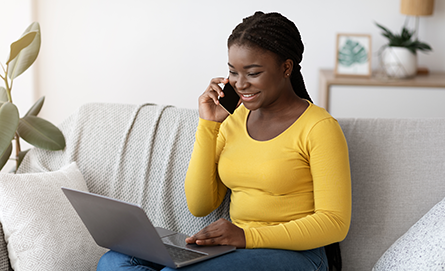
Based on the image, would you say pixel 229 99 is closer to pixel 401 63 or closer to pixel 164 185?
pixel 164 185

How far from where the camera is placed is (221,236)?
1203 mm

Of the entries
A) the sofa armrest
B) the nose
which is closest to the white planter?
the nose

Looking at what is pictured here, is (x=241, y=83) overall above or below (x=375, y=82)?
above

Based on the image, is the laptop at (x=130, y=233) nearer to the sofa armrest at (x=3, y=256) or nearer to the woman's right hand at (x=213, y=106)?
the sofa armrest at (x=3, y=256)

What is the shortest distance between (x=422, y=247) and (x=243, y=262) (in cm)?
46

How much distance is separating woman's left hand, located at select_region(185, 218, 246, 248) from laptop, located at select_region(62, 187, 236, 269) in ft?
0.05

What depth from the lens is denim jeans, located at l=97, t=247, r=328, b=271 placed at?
1123 mm

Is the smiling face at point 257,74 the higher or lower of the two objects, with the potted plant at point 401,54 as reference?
higher

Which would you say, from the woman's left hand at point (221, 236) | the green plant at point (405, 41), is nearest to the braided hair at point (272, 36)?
the woman's left hand at point (221, 236)

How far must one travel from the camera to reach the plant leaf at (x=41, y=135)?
1.66m

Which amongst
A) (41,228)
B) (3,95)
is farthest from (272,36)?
(3,95)

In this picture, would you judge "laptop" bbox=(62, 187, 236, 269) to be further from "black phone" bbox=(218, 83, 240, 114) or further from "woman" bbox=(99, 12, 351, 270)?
"black phone" bbox=(218, 83, 240, 114)

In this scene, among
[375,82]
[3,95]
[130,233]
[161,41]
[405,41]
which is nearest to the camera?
[130,233]

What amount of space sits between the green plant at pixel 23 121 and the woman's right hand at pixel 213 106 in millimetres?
557
